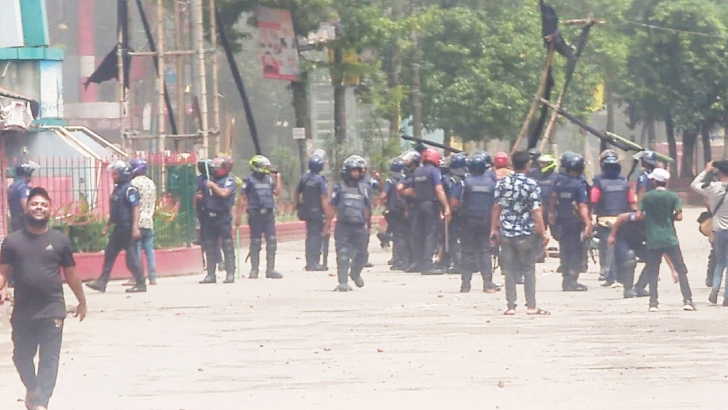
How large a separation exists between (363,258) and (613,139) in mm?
9956

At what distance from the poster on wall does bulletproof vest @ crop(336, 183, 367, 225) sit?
17130 mm

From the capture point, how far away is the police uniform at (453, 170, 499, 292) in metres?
19.4

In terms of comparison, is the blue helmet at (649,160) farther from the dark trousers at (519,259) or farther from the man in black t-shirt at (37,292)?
the man in black t-shirt at (37,292)

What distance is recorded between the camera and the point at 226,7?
37.8 metres

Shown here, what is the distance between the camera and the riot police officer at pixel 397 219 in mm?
24669

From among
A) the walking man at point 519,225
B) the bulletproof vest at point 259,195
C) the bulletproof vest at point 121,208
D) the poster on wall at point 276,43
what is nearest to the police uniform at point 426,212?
the bulletproof vest at point 259,195

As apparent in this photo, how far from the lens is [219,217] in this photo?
22031 millimetres

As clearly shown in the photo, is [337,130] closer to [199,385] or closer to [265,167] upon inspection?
[265,167]

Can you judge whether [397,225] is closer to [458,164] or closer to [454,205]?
[458,164]

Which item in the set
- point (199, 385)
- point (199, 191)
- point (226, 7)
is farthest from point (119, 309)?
point (226, 7)

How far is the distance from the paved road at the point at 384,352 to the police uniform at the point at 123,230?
15.4 inches

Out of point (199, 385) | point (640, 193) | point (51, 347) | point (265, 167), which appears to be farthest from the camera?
point (265, 167)

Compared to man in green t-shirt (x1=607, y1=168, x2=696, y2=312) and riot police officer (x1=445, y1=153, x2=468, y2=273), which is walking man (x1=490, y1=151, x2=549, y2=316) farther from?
riot police officer (x1=445, y1=153, x2=468, y2=273)

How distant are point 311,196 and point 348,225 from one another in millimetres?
4370
